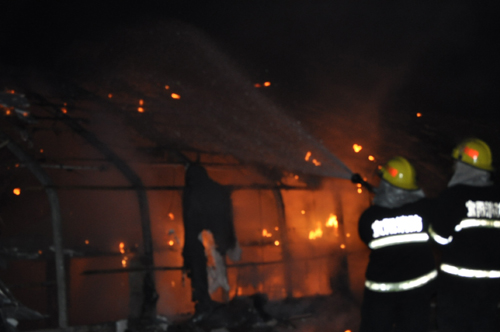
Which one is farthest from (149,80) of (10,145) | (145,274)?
(145,274)

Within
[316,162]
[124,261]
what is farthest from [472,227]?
[124,261]

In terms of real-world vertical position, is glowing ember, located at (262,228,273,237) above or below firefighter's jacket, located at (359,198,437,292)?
above

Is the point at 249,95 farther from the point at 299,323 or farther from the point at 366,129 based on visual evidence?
the point at 299,323

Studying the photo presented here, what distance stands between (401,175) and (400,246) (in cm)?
68

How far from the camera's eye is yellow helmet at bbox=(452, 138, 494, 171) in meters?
4.24

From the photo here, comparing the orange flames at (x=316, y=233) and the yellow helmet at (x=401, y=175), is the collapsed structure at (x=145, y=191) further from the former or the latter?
the yellow helmet at (x=401, y=175)

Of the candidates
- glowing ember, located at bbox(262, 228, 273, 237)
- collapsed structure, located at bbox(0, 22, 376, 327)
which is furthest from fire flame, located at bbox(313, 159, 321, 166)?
glowing ember, located at bbox(262, 228, 273, 237)

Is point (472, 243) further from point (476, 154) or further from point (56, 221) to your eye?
point (56, 221)

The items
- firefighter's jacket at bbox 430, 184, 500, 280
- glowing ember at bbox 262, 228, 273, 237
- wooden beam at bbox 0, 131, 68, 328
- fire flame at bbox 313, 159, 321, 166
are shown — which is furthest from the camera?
fire flame at bbox 313, 159, 321, 166

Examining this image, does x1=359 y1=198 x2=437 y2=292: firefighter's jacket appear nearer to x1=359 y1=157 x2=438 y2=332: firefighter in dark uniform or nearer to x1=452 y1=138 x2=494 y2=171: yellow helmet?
x1=359 y1=157 x2=438 y2=332: firefighter in dark uniform

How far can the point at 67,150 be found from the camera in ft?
24.0

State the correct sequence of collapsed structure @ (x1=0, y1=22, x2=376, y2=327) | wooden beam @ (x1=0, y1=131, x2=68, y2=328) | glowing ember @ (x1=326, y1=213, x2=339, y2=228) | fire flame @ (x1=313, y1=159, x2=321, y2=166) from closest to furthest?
wooden beam @ (x1=0, y1=131, x2=68, y2=328) → collapsed structure @ (x1=0, y1=22, x2=376, y2=327) → fire flame @ (x1=313, y1=159, x2=321, y2=166) → glowing ember @ (x1=326, y1=213, x2=339, y2=228)

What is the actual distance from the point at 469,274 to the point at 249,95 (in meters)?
6.04

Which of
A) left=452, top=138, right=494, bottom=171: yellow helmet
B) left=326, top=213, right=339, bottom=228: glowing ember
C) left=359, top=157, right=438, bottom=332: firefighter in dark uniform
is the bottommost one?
left=359, top=157, right=438, bottom=332: firefighter in dark uniform
